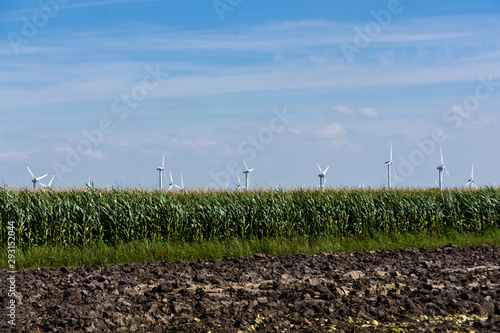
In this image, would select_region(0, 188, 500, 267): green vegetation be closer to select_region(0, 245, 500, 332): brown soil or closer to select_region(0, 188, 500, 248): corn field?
select_region(0, 188, 500, 248): corn field

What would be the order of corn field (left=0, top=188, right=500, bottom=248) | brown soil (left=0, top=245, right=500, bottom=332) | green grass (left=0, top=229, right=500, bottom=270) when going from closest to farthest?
brown soil (left=0, top=245, right=500, bottom=332) → green grass (left=0, top=229, right=500, bottom=270) → corn field (left=0, top=188, right=500, bottom=248)

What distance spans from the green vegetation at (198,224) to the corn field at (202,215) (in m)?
0.04

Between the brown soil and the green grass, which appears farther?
the green grass

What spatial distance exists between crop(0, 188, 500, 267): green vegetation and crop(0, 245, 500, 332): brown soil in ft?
11.6

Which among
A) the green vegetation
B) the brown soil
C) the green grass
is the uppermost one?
the green vegetation

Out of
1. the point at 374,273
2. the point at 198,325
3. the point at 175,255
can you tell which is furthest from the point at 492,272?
the point at 175,255

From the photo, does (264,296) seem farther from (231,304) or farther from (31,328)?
(31,328)

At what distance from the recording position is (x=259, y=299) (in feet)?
30.0

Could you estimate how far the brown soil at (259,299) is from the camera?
798 centimetres

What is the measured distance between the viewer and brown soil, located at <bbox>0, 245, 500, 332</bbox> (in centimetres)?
798

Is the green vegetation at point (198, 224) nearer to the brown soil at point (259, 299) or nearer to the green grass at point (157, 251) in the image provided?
the green grass at point (157, 251)

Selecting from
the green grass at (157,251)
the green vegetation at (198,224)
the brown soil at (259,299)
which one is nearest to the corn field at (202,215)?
the green vegetation at (198,224)

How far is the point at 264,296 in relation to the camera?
9703mm

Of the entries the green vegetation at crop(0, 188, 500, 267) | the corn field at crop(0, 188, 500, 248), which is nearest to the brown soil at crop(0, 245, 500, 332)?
the green vegetation at crop(0, 188, 500, 267)
